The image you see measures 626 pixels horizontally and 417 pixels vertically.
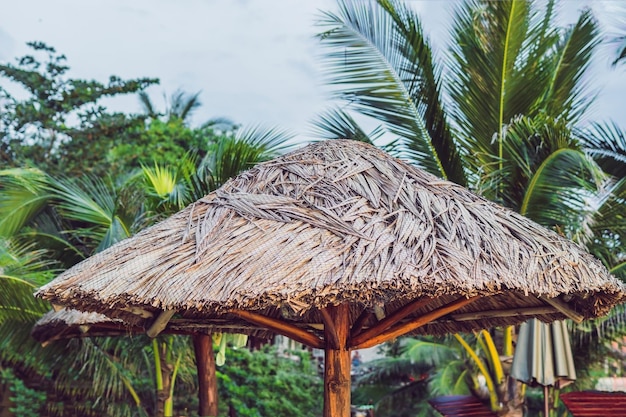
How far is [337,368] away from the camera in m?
4.48

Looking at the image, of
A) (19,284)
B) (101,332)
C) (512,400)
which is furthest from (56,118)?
(512,400)

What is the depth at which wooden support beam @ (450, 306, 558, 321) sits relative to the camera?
481 centimetres

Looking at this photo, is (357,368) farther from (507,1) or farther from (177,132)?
(507,1)

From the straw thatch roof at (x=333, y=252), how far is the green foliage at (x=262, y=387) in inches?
289

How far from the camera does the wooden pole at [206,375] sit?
732cm

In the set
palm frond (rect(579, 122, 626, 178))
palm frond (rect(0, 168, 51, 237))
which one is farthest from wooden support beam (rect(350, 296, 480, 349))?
palm frond (rect(0, 168, 51, 237))

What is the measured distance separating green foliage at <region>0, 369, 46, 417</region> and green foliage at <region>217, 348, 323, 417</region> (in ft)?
8.43

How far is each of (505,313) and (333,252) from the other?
1879 millimetres

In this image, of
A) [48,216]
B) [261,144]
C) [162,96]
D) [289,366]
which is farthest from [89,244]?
[162,96]

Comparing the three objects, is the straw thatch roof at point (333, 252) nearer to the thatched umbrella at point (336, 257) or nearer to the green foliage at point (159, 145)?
the thatched umbrella at point (336, 257)

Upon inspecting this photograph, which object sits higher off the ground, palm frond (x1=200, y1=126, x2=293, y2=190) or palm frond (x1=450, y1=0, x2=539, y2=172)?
palm frond (x1=450, y1=0, x2=539, y2=172)

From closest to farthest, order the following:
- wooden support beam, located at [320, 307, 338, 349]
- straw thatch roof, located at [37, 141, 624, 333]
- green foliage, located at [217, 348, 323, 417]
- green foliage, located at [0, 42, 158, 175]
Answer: straw thatch roof, located at [37, 141, 624, 333], wooden support beam, located at [320, 307, 338, 349], green foliage, located at [217, 348, 323, 417], green foliage, located at [0, 42, 158, 175]

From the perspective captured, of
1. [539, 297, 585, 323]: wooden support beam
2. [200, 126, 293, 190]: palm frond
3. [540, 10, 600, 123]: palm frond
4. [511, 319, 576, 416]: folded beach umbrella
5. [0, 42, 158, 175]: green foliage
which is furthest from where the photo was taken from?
[0, 42, 158, 175]: green foliage

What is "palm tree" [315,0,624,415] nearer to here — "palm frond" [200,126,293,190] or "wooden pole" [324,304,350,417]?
"palm frond" [200,126,293,190]
